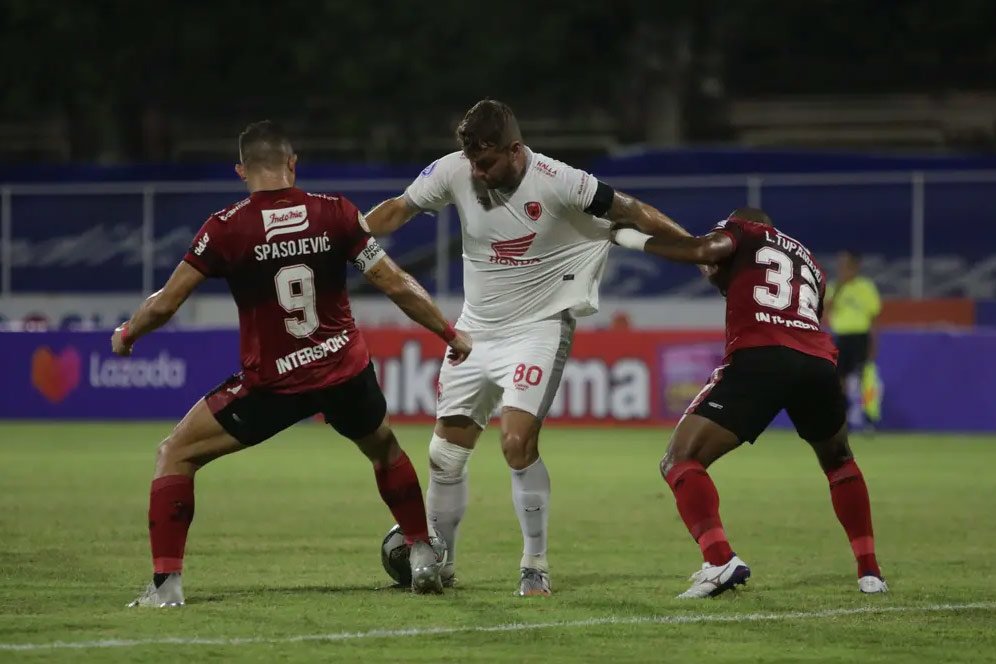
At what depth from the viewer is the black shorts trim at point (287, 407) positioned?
7.84 meters

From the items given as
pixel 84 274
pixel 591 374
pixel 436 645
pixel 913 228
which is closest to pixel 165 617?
pixel 436 645

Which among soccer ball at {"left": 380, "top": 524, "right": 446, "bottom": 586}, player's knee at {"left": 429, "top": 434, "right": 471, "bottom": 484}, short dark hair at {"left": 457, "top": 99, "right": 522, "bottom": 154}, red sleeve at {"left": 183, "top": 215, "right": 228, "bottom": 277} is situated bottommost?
soccer ball at {"left": 380, "top": 524, "right": 446, "bottom": 586}

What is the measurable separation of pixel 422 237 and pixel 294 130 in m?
8.99

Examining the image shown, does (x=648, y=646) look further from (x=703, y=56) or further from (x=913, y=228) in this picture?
(x=703, y=56)

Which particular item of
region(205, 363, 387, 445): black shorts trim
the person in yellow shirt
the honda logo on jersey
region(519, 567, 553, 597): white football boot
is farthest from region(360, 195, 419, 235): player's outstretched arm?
the person in yellow shirt

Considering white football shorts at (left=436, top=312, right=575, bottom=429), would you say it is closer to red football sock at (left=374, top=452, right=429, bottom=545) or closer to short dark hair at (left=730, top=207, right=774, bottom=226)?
red football sock at (left=374, top=452, right=429, bottom=545)

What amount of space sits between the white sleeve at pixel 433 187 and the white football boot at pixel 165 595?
224 cm

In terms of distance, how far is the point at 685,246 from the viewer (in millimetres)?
8148

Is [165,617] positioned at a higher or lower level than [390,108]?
lower

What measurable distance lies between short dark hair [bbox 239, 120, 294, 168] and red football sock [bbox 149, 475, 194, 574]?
1.49m

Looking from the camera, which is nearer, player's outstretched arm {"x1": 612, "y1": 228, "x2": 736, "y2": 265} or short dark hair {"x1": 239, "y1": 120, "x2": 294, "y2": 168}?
short dark hair {"x1": 239, "y1": 120, "x2": 294, "y2": 168}

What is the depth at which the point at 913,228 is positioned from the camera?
24.2m

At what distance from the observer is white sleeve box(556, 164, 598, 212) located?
8242mm

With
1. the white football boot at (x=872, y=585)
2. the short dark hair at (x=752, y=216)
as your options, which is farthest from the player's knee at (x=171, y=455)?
the white football boot at (x=872, y=585)
